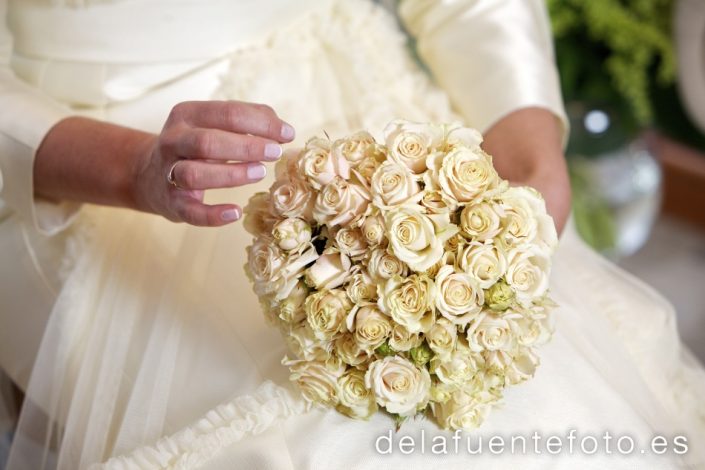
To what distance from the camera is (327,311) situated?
58 centimetres

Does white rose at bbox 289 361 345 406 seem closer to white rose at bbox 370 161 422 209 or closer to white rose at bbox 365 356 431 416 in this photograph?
white rose at bbox 365 356 431 416

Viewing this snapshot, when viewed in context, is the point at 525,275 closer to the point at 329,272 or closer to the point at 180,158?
the point at 329,272

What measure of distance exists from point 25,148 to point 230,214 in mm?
320

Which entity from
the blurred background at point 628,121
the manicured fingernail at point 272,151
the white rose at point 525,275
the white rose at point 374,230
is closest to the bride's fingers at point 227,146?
the manicured fingernail at point 272,151

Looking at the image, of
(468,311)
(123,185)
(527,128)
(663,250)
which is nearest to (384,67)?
(527,128)

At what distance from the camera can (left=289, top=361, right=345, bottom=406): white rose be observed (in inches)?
23.7

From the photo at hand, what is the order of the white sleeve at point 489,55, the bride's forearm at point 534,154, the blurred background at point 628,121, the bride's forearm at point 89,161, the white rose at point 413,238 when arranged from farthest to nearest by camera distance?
the blurred background at point 628,121, the white sleeve at point 489,55, the bride's forearm at point 534,154, the bride's forearm at point 89,161, the white rose at point 413,238

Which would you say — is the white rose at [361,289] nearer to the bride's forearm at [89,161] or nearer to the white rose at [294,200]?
the white rose at [294,200]

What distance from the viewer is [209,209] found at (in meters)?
0.64

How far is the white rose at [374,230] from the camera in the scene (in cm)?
56

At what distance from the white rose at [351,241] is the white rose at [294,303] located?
49 millimetres

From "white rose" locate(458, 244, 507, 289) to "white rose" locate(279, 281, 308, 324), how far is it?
0.13 meters

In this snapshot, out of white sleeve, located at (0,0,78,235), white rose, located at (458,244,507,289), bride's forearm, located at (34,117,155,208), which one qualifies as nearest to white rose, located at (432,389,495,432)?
white rose, located at (458,244,507,289)

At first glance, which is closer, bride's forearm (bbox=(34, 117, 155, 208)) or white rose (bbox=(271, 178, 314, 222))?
white rose (bbox=(271, 178, 314, 222))
